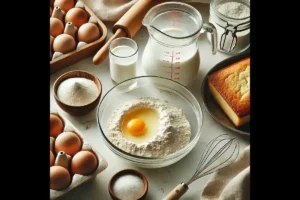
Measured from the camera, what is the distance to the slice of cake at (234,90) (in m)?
1.18

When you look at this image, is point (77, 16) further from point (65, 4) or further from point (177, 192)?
point (177, 192)

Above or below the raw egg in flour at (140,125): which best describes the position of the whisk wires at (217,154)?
below

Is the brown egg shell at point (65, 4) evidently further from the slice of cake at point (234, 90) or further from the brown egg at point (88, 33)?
the slice of cake at point (234, 90)

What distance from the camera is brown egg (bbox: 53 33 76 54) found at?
126cm

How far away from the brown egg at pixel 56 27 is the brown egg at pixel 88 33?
0.16 ft

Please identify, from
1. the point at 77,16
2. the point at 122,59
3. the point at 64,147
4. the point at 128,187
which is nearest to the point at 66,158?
the point at 64,147

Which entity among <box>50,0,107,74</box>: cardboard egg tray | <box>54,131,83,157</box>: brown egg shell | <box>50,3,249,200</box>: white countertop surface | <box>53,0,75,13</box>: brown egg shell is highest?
<box>53,0,75,13</box>: brown egg shell

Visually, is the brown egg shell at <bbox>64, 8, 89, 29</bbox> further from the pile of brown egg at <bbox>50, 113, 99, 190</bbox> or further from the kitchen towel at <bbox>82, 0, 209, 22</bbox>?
the pile of brown egg at <bbox>50, 113, 99, 190</bbox>

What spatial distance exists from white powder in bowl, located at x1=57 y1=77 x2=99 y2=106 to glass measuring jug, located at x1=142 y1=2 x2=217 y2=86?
0.15 meters

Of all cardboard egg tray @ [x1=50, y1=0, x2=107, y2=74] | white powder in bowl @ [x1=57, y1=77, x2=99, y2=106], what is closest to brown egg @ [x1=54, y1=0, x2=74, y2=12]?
cardboard egg tray @ [x1=50, y1=0, x2=107, y2=74]

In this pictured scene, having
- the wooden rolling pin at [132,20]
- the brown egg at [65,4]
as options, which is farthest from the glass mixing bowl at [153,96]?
the brown egg at [65,4]

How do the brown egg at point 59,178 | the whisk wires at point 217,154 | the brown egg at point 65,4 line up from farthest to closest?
the brown egg at point 65,4, the whisk wires at point 217,154, the brown egg at point 59,178

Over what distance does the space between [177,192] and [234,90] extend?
1.00ft
